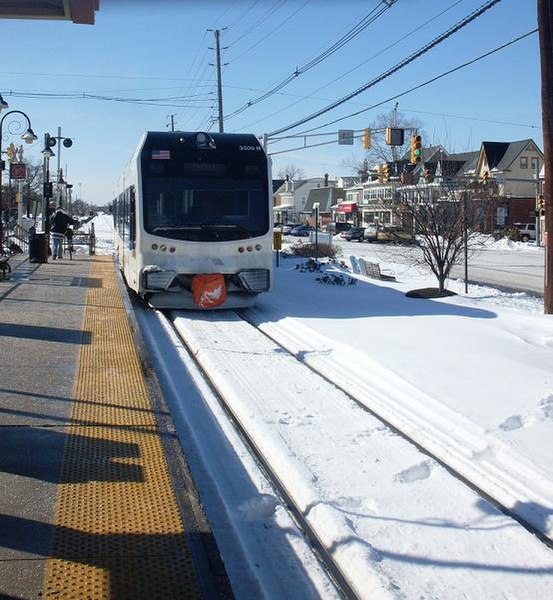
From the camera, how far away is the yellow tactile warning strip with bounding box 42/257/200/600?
12.1ft

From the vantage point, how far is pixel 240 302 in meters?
14.3

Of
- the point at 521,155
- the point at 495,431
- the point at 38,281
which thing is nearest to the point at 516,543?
the point at 495,431

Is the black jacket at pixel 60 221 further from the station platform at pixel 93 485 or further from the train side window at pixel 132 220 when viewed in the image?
the station platform at pixel 93 485

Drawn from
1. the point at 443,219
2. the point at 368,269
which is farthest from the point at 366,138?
the point at 443,219

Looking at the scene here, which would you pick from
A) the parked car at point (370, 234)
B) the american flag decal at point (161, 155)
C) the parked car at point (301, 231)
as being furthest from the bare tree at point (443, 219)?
the parked car at point (301, 231)

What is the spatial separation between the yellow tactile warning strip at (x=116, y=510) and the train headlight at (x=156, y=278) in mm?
5640

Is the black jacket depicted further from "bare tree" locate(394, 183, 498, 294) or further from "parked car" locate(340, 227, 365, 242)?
"parked car" locate(340, 227, 365, 242)

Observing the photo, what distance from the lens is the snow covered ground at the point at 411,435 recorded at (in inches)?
165

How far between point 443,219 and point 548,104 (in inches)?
205

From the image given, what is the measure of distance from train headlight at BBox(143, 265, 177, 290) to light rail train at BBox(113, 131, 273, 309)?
0.06 ft

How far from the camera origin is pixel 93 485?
4938 millimetres

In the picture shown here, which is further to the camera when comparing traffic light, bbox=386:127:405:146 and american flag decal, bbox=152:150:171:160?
traffic light, bbox=386:127:405:146

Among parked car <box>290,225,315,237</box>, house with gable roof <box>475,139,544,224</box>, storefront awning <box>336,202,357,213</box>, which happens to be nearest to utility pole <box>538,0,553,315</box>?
house with gable roof <box>475,139,544,224</box>

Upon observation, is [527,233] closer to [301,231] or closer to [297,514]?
[301,231]
